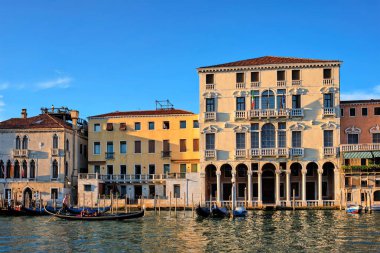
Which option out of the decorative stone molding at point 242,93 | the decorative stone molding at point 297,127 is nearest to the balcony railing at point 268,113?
the decorative stone molding at point 297,127

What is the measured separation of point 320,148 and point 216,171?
26.9ft

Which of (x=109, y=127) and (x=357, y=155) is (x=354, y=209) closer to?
(x=357, y=155)

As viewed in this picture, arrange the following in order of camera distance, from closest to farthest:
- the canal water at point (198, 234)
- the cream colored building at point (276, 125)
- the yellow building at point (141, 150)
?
the canal water at point (198, 234), the cream colored building at point (276, 125), the yellow building at point (141, 150)

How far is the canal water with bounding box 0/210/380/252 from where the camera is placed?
24156mm

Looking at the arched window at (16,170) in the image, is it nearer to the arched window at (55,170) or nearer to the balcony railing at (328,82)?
the arched window at (55,170)

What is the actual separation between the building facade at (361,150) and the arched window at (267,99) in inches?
227

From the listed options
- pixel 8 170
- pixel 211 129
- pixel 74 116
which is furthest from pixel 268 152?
pixel 8 170

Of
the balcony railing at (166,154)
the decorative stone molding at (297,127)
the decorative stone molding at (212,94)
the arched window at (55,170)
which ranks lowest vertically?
the arched window at (55,170)

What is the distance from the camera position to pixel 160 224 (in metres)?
33.7

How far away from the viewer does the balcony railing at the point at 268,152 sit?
45719 millimetres

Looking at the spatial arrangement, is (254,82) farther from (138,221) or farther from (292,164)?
(138,221)

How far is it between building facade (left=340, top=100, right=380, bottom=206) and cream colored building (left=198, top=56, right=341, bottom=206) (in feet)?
3.28

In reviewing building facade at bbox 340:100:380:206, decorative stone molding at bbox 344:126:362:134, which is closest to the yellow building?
building facade at bbox 340:100:380:206

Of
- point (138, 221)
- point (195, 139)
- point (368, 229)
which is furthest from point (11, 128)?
point (368, 229)
